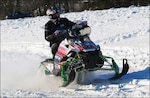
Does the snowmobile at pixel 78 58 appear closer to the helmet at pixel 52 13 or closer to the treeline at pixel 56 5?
the helmet at pixel 52 13

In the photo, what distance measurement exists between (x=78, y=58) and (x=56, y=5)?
95.3ft

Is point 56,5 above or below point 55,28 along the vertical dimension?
below

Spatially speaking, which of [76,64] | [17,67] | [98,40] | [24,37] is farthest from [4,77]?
[24,37]

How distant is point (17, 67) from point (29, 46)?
4.06 meters

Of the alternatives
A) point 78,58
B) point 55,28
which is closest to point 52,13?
point 55,28

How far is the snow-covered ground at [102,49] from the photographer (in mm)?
7695

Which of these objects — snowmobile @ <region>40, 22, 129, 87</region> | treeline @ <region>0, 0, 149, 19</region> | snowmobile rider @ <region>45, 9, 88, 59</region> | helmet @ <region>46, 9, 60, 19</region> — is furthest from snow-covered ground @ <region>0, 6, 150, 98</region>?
treeline @ <region>0, 0, 149, 19</region>

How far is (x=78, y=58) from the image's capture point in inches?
319

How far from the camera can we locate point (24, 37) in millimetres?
16734

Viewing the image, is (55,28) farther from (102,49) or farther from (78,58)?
(102,49)

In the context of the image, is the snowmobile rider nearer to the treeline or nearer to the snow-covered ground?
the snow-covered ground

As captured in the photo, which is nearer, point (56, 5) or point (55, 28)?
point (55, 28)

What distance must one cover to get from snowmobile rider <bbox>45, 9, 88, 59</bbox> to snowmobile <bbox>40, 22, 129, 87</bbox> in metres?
0.16

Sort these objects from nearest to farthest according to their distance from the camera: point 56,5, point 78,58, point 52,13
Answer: point 78,58 → point 52,13 → point 56,5
